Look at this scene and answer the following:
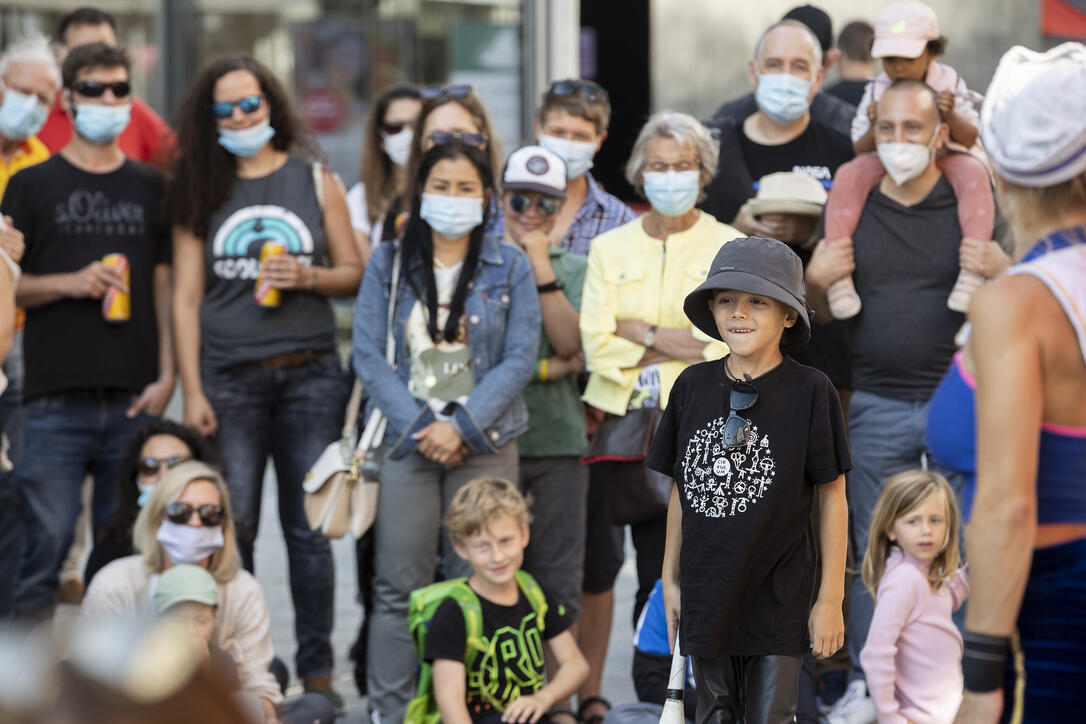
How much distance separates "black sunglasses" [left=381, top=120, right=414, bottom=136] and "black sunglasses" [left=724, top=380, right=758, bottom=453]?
297cm

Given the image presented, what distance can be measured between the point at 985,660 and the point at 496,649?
7.85 ft

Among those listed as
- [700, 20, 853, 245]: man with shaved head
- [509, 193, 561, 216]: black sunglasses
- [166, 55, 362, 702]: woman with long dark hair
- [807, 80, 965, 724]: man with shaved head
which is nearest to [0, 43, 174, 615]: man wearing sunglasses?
[166, 55, 362, 702]: woman with long dark hair

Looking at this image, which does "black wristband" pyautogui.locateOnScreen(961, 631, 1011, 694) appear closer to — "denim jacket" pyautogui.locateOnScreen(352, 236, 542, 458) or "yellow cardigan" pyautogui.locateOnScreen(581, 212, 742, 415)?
"yellow cardigan" pyautogui.locateOnScreen(581, 212, 742, 415)

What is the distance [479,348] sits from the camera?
15.8 ft

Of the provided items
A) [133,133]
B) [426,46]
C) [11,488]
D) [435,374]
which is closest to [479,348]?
[435,374]

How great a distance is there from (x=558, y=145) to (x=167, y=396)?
1.75 meters

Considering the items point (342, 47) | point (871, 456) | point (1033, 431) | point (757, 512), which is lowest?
point (871, 456)

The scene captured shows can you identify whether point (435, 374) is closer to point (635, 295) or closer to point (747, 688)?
point (635, 295)

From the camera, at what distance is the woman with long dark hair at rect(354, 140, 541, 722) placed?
15.5 feet

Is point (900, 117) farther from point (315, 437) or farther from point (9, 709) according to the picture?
point (9, 709)

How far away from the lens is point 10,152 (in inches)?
241

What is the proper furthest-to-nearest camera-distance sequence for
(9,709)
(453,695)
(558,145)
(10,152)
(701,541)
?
1. (10,152)
2. (558,145)
3. (453,695)
4. (701,541)
5. (9,709)

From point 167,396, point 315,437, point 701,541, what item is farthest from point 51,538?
point 701,541

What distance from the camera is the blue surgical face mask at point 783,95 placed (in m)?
5.22
